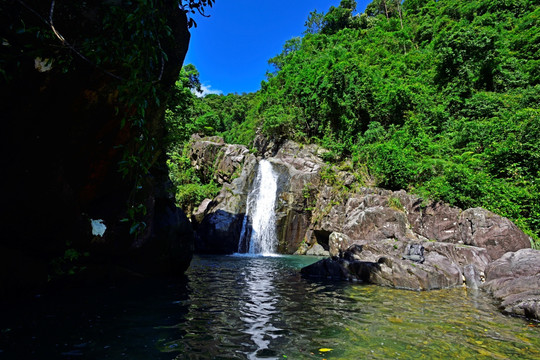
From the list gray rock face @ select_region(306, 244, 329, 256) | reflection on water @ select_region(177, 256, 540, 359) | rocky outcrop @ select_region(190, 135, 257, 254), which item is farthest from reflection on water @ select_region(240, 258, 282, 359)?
rocky outcrop @ select_region(190, 135, 257, 254)

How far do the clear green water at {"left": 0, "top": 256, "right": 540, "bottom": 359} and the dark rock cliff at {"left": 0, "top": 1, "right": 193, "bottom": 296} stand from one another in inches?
36.5

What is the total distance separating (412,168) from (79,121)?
19.9m

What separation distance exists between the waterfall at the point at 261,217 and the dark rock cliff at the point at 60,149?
53.0 ft

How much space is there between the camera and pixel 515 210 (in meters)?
14.2

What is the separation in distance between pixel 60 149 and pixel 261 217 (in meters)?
19.4

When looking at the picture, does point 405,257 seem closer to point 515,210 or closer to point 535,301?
point 535,301

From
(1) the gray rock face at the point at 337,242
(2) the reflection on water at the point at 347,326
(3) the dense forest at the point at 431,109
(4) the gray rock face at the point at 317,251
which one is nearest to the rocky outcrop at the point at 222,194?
(3) the dense forest at the point at 431,109

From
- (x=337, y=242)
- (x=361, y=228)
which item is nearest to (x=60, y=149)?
(x=337, y=242)

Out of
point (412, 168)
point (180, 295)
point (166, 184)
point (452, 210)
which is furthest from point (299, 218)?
point (180, 295)

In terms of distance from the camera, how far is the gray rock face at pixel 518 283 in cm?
589

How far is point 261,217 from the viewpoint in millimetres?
23703

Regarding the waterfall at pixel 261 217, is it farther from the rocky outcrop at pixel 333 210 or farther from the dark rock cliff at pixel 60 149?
the dark rock cliff at pixel 60 149

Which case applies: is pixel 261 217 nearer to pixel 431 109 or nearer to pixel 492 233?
pixel 492 233

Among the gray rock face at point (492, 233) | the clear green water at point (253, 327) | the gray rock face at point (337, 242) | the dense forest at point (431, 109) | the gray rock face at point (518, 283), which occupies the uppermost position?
the dense forest at point (431, 109)
